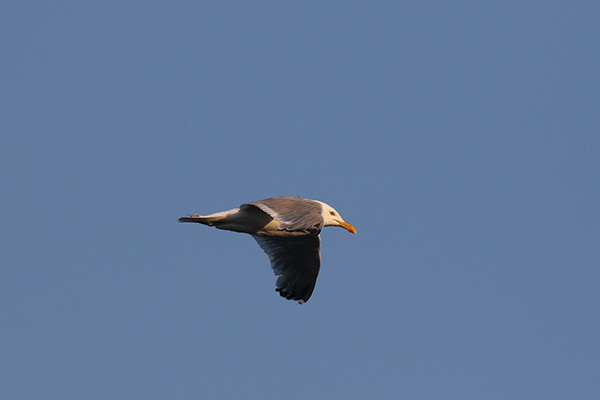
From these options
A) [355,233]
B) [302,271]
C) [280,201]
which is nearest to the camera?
[280,201]

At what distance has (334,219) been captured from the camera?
1530cm

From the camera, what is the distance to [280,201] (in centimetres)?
1403

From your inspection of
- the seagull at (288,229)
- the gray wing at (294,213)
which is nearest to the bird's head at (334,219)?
the seagull at (288,229)

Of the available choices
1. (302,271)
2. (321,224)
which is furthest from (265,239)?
(321,224)

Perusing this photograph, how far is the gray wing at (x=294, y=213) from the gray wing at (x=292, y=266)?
8.31ft

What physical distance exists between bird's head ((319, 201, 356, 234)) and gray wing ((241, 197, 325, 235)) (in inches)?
33.5

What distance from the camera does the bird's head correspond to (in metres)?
15.2

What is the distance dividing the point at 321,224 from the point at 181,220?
321cm

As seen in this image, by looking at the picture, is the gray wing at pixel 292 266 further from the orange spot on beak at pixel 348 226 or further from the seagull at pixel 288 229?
the orange spot on beak at pixel 348 226

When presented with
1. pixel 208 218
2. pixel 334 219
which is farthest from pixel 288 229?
pixel 334 219

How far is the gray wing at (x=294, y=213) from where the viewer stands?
12367 mm

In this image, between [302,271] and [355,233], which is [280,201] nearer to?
→ [355,233]

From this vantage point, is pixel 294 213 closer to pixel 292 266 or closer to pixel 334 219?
pixel 334 219

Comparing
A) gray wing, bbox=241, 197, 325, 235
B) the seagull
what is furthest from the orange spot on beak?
gray wing, bbox=241, 197, 325, 235
